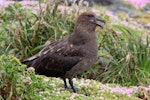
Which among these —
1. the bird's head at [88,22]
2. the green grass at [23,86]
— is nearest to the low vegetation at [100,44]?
the bird's head at [88,22]

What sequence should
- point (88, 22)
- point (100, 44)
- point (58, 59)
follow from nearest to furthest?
point (58, 59) < point (88, 22) < point (100, 44)

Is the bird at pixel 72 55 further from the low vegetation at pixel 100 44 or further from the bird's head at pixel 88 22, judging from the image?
the low vegetation at pixel 100 44

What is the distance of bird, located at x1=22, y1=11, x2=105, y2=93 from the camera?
8133mm

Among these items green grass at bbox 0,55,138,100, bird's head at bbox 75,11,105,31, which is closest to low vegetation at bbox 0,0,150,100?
bird's head at bbox 75,11,105,31

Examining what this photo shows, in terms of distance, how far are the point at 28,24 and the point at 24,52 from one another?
0.79 m

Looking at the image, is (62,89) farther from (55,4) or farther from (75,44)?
(55,4)

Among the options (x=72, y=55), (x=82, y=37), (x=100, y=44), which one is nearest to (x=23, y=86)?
(x=72, y=55)

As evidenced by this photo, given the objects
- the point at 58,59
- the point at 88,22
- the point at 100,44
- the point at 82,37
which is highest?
the point at 88,22

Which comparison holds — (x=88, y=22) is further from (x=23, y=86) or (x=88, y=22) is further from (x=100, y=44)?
(x=100, y=44)

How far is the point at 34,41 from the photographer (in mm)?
11414

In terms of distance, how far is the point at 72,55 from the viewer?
324 inches

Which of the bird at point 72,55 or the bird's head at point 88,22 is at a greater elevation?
the bird's head at point 88,22

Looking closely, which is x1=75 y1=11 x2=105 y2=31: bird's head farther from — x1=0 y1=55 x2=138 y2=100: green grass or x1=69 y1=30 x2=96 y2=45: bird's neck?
x1=0 y1=55 x2=138 y2=100: green grass

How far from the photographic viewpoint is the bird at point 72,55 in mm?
8133
